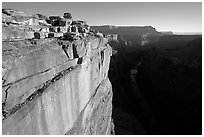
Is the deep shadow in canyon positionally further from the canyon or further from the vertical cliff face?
the vertical cliff face

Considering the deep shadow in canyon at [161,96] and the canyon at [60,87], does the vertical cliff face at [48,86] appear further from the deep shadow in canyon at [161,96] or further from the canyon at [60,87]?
the deep shadow in canyon at [161,96]

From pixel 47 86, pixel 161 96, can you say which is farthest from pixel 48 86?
pixel 161 96

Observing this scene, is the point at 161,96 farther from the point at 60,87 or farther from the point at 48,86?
the point at 48,86

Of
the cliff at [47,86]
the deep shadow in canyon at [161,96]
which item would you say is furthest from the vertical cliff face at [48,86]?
the deep shadow in canyon at [161,96]

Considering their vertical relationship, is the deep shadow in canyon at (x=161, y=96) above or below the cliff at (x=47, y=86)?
below

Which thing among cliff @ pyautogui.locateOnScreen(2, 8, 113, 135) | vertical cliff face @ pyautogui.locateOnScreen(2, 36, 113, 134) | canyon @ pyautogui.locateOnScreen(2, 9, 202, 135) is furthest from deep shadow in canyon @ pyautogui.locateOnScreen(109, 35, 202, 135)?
cliff @ pyautogui.locateOnScreen(2, 8, 113, 135)

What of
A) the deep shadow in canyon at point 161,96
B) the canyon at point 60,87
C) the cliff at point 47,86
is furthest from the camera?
the deep shadow in canyon at point 161,96

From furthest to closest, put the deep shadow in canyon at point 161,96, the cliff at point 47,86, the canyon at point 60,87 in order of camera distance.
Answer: the deep shadow in canyon at point 161,96, the canyon at point 60,87, the cliff at point 47,86
